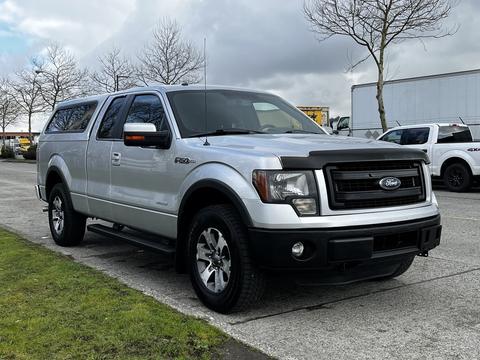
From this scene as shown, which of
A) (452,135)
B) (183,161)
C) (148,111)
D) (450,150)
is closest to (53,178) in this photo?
(148,111)

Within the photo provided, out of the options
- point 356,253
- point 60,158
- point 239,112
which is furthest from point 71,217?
point 356,253

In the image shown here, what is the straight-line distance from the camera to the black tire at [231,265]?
4.14m

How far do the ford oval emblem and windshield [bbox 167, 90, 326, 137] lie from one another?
137 cm

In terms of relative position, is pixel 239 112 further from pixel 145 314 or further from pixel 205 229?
pixel 145 314

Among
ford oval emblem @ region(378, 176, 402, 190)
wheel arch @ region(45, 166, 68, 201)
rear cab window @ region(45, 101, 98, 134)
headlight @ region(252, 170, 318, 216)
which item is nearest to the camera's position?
headlight @ region(252, 170, 318, 216)

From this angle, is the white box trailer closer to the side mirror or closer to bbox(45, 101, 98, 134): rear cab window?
bbox(45, 101, 98, 134): rear cab window

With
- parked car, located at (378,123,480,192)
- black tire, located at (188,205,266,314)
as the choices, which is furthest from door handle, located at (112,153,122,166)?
parked car, located at (378,123,480,192)

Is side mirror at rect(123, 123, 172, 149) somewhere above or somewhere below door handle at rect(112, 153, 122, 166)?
above

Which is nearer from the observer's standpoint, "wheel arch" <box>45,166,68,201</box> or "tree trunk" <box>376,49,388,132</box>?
"wheel arch" <box>45,166,68,201</box>

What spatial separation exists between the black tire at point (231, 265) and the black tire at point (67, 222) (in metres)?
3.01

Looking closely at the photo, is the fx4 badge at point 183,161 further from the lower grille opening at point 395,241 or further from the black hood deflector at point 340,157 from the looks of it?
the lower grille opening at point 395,241

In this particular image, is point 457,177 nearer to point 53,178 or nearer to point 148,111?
point 53,178

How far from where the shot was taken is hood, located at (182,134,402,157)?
4156mm

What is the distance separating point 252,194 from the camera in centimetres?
406
